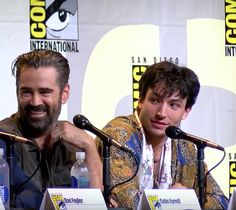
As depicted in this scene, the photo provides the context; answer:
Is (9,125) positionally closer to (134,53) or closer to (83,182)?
(83,182)

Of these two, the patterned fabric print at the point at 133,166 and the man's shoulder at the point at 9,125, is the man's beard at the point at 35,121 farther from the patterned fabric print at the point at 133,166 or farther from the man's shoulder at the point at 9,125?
the patterned fabric print at the point at 133,166

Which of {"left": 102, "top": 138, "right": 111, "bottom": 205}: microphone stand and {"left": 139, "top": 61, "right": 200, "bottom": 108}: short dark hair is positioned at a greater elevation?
{"left": 139, "top": 61, "right": 200, "bottom": 108}: short dark hair

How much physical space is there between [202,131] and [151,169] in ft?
2.79

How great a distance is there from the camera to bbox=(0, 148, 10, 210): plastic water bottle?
2242 mm

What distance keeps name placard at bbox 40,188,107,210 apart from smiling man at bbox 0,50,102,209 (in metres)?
0.56

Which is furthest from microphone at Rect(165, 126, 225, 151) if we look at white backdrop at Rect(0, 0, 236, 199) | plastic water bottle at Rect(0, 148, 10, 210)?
white backdrop at Rect(0, 0, 236, 199)

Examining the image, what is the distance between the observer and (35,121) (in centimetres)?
277

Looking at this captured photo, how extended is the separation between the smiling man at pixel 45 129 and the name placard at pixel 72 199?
56cm

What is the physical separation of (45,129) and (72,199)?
71 cm

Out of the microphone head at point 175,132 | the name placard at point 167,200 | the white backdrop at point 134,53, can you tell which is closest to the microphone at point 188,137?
the microphone head at point 175,132

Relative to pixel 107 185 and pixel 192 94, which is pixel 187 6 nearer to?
pixel 192 94

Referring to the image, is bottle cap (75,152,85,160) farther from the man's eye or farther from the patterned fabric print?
the man's eye

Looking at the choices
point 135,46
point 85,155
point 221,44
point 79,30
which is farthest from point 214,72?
point 85,155

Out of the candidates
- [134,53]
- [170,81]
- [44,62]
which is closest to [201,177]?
[170,81]
